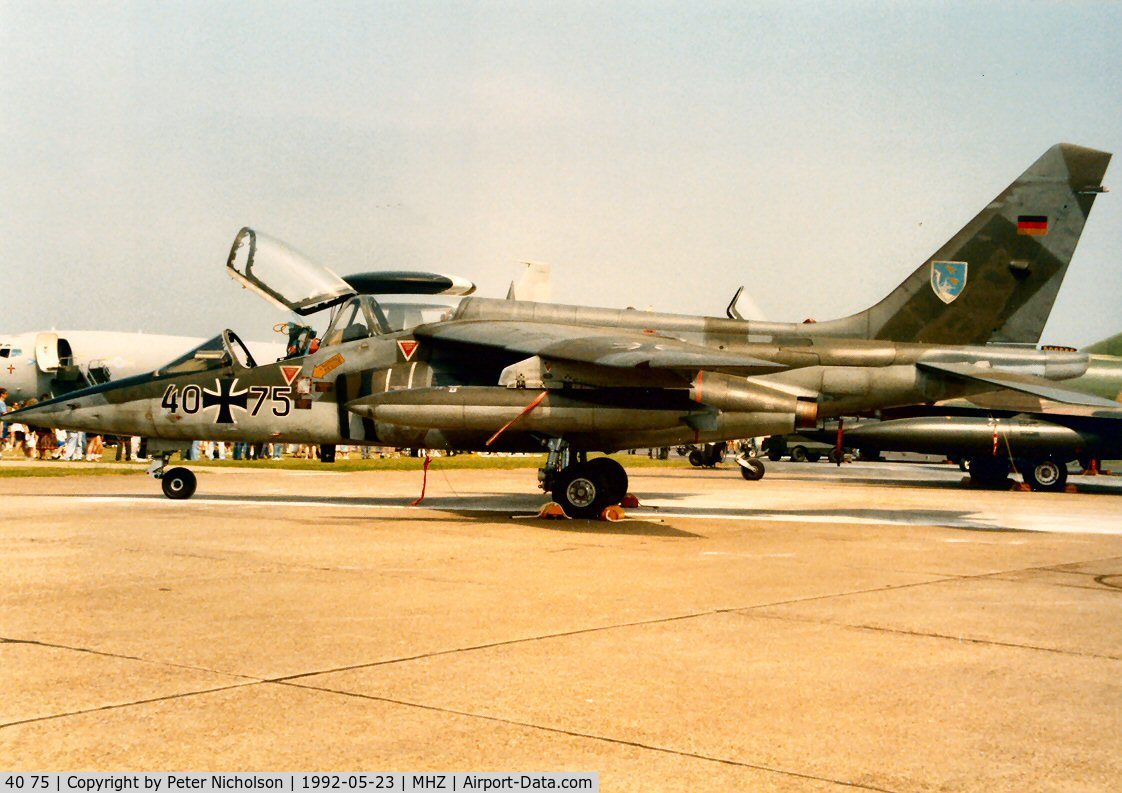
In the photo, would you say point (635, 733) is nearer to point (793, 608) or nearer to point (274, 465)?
point (793, 608)

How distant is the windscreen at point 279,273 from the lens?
15547mm

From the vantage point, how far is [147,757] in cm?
361

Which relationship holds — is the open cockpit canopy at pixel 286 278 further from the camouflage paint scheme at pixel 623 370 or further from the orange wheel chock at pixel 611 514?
the orange wheel chock at pixel 611 514

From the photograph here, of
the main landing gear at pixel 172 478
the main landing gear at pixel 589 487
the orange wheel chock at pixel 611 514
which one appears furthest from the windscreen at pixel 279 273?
the orange wheel chock at pixel 611 514

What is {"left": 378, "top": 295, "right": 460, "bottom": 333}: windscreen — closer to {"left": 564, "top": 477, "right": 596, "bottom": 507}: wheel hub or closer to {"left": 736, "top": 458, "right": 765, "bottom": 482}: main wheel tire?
{"left": 564, "top": 477, "right": 596, "bottom": 507}: wheel hub

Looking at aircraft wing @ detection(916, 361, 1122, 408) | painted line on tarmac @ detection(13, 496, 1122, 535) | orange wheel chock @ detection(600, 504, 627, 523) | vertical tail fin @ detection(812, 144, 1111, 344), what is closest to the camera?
orange wheel chock @ detection(600, 504, 627, 523)

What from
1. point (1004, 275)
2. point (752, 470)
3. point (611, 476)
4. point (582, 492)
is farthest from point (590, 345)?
point (752, 470)

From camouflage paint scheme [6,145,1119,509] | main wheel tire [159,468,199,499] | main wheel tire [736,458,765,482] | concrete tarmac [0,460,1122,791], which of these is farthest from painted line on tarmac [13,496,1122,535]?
main wheel tire [736,458,765,482]

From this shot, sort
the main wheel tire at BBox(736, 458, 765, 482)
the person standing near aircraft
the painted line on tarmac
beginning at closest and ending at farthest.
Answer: the painted line on tarmac
the main wheel tire at BBox(736, 458, 765, 482)
the person standing near aircraft

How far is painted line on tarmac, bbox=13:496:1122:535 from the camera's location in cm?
1449

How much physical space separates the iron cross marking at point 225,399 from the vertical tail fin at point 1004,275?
8686 millimetres

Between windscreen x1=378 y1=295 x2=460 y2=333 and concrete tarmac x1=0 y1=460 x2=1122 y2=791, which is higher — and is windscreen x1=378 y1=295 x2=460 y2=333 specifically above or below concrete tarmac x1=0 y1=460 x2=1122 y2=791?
above

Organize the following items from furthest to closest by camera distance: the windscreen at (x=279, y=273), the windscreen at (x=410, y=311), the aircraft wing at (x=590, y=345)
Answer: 1. the windscreen at (x=279, y=273)
2. the windscreen at (x=410, y=311)
3. the aircraft wing at (x=590, y=345)

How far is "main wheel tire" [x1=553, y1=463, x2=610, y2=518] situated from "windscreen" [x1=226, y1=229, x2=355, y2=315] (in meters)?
4.44
